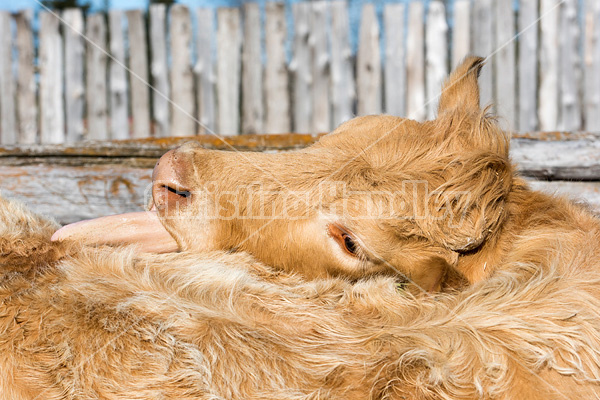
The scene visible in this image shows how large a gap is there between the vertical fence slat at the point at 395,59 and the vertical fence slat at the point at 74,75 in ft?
13.0

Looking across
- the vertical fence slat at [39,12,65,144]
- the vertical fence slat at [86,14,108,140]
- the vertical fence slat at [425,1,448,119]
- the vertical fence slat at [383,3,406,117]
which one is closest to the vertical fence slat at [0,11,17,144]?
the vertical fence slat at [39,12,65,144]

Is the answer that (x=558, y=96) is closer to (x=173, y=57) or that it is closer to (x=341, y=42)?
(x=341, y=42)

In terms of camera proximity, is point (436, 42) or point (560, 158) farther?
point (436, 42)

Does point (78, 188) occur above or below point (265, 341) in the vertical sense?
above

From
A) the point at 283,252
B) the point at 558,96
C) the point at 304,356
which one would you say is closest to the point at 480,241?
the point at 283,252

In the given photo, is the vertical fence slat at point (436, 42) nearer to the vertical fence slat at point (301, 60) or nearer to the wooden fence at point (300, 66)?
the wooden fence at point (300, 66)

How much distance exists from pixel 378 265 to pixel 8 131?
21.7 feet

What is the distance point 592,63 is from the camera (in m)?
6.95

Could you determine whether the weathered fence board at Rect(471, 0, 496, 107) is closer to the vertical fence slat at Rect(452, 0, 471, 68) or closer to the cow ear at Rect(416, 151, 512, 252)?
the vertical fence slat at Rect(452, 0, 471, 68)

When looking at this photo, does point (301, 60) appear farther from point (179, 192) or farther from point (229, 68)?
point (179, 192)

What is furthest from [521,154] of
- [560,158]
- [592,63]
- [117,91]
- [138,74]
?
[117,91]

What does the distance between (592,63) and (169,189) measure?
21.1 ft

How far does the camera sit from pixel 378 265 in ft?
7.64

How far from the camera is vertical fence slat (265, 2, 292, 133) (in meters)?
6.99
